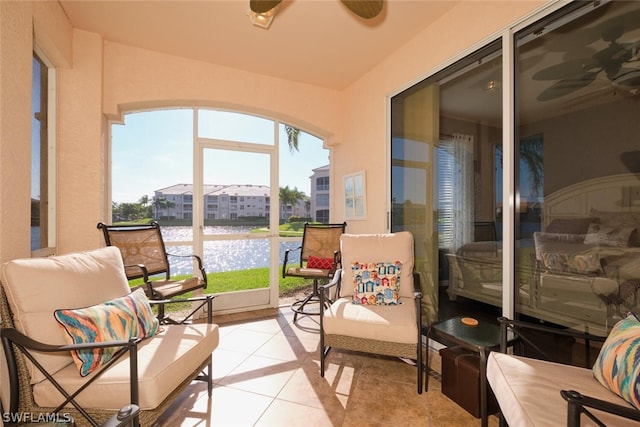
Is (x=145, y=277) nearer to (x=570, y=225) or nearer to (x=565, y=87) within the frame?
(x=570, y=225)

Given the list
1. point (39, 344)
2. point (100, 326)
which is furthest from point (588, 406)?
point (39, 344)

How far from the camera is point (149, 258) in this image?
122 inches

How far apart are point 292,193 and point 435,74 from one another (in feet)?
7.52

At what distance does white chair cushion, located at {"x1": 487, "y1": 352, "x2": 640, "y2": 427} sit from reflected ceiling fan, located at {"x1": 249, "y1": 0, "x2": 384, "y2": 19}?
190cm

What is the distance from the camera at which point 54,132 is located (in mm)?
2623

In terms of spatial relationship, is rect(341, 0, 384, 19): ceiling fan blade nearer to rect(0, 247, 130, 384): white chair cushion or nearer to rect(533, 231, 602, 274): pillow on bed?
rect(533, 231, 602, 274): pillow on bed

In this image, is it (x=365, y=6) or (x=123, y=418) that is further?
(x=365, y=6)

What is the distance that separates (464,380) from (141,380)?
1.83 m

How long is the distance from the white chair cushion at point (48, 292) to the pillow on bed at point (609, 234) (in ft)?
9.20

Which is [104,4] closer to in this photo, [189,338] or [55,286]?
[55,286]

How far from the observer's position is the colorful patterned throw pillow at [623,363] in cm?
111

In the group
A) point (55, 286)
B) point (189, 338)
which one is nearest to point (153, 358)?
point (189, 338)

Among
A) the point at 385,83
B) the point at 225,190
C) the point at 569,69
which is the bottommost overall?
the point at 225,190

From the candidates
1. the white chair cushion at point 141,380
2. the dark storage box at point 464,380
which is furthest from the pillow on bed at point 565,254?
the white chair cushion at point 141,380
